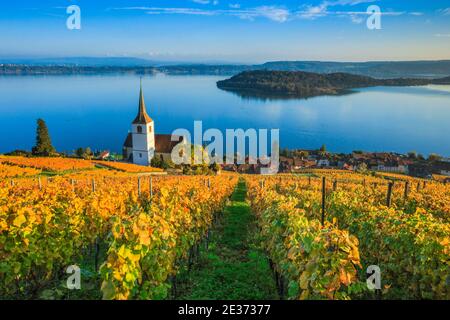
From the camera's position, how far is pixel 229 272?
8609 millimetres

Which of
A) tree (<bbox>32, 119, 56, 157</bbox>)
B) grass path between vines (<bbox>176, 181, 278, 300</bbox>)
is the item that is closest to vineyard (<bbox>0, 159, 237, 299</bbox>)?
grass path between vines (<bbox>176, 181, 278, 300</bbox>)

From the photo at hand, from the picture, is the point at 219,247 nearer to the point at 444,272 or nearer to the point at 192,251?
the point at 192,251

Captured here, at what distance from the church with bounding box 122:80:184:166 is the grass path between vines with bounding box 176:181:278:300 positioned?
4048 cm

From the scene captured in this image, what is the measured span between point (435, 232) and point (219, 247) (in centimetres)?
649

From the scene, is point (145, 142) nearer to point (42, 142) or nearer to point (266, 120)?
point (42, 142)

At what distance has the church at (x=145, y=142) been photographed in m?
51.8

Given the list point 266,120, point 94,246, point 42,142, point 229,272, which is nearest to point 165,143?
point 42,142

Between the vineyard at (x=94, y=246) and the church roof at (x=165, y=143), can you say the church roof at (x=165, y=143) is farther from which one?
the vineyard at (x=94, y=246)

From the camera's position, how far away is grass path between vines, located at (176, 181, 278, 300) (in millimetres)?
7438

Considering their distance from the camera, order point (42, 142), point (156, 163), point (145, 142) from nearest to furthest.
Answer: point (42, 142)
point (156, 163)
point (145, 142)

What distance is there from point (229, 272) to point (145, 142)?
45.4 m

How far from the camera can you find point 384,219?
7914mm

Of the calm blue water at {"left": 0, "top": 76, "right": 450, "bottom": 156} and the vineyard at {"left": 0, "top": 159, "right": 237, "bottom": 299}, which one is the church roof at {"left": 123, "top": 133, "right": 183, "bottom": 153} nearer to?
the calm blue water at {"left": 0, "top": 76, "right": 450, "bottom": 156}
